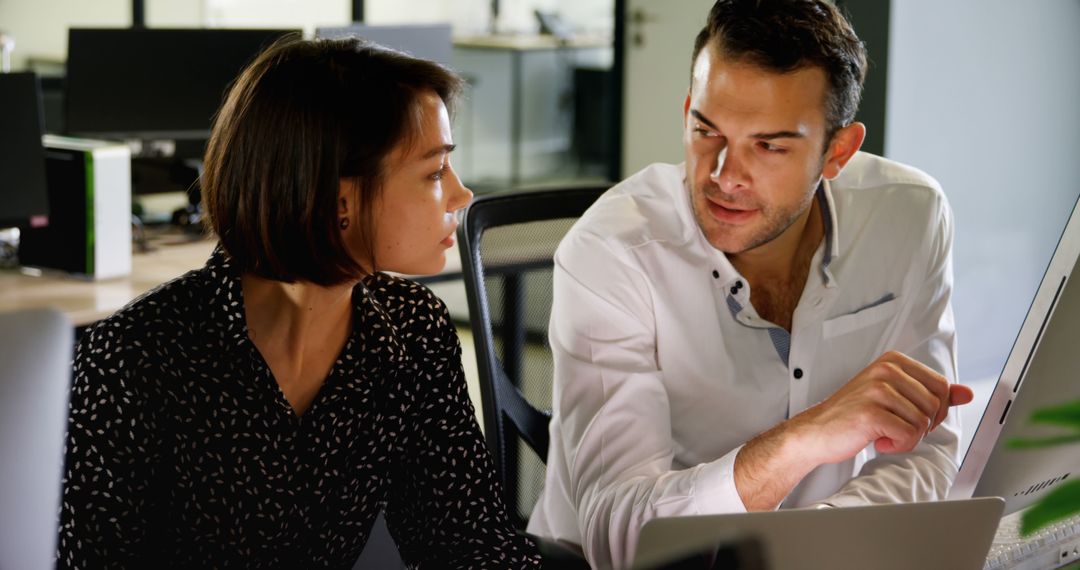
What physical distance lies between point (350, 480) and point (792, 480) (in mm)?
477

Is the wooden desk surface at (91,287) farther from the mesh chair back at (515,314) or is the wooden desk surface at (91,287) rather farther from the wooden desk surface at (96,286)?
the mesh chair back at (515,314)

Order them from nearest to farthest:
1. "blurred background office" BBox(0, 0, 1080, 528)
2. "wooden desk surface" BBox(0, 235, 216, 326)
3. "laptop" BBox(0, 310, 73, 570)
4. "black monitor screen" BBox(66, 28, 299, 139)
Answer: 1. "laptop" BBox(0, 310, 73, 570)
2. "wooden desk surface" BBox(0, 235, 216, 326)
3. "black monitor screen" BBox(66, 28, 299, 139)
4. "blurred background office" BBox(0, 0, 1080, 528)

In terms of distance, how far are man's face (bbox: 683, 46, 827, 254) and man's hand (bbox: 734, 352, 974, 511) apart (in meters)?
0.33

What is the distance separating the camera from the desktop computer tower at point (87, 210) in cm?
256

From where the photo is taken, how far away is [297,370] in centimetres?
130

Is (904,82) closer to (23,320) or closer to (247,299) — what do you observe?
(247,299)

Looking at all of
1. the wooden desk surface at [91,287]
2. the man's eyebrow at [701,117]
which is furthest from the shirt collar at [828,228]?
the wooden desk surface at [91,287]

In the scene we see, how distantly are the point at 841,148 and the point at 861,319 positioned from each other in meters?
0.23

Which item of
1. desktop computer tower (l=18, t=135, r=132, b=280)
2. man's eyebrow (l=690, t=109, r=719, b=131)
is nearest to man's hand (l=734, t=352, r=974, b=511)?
man's eyebrow (l=690, t=109, r=719, b=131)

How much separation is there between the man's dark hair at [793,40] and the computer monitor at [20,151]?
1.68m

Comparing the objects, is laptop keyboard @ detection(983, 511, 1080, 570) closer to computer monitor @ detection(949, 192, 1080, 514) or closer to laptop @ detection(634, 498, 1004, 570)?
computer monitor @ detection(949, 192, 1080, 514)

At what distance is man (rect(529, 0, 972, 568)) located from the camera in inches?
55.5

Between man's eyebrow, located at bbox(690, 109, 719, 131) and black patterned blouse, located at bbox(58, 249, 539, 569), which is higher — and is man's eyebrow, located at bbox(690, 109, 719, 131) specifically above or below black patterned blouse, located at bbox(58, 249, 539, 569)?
above

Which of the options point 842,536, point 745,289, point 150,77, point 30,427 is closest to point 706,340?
point 745,289
